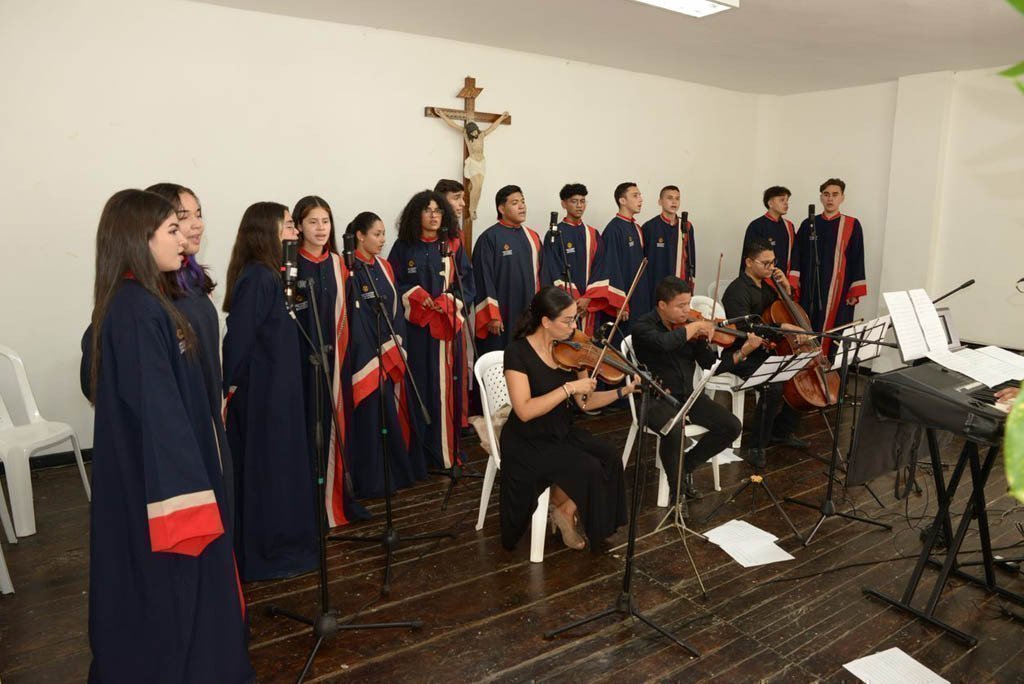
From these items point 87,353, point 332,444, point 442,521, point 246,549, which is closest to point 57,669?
point 246,549

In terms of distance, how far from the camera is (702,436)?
4156mm

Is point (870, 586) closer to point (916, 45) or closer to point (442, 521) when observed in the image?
point (442, 521)

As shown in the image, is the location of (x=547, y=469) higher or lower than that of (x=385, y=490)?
higher

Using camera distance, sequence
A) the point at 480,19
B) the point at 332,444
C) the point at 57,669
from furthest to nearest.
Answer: the point at 480,19 → the point at 332,444 → the point at 57,669

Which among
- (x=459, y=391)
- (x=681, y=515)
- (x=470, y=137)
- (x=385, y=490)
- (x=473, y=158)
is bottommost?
(x=681, y=515)

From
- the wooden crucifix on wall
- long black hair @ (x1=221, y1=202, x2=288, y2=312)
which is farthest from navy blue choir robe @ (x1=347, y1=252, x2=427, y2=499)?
the wooden crucifix on wall

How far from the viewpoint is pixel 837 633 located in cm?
294

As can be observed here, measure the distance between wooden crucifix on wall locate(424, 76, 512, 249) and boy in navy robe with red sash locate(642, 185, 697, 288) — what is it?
1.63 metres

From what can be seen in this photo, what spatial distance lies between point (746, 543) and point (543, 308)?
1561 millimetres

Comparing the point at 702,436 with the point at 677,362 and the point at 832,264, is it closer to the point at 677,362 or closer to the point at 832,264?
the point at 677,362

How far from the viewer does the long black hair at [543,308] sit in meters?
3.35

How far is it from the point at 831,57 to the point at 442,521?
481 centimetres

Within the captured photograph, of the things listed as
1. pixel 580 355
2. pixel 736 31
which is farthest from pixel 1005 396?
pixel 736 31

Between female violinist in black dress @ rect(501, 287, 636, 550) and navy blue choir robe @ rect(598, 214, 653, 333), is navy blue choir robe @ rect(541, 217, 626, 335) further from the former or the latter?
female violinist in black dress @ rect(501, 287, 636, 550)
